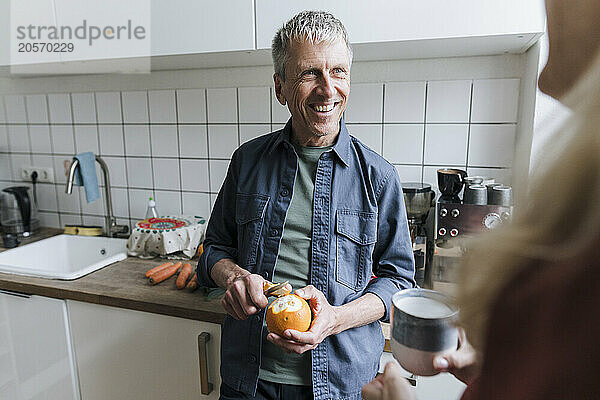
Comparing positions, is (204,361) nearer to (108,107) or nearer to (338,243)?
(338,243)

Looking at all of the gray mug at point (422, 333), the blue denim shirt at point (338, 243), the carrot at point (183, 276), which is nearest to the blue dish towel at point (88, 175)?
the carrot at point (183, 276)

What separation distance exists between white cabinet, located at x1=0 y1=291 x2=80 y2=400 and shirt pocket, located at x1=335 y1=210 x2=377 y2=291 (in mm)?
986

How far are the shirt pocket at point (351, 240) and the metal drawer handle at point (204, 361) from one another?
1.59 feet

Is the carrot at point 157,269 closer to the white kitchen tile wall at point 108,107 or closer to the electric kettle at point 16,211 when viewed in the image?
the white kitchen tile wall at point 108,107

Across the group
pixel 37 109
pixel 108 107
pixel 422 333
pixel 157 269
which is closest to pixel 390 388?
pixel 422 333

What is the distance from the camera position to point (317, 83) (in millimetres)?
1018

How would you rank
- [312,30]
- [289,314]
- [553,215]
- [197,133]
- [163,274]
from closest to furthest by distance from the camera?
[553,215], [289,314], [312,30], [163,274], [197,133]

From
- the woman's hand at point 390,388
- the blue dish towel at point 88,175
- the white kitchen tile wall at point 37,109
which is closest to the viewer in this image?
the woman's hand at point 390,388

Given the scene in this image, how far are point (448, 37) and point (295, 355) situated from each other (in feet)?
2.94

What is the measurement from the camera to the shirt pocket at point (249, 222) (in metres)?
1.10

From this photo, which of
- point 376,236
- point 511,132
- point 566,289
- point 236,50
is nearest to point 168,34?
point 236,50

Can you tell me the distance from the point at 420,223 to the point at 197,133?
0.97m

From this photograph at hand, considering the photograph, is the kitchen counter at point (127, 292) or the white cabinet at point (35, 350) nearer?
the kitchen counter at point (127, 292)

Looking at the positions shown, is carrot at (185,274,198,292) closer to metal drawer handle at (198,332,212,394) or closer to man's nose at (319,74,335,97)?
metal drawer handle at (198,332,212,394)
